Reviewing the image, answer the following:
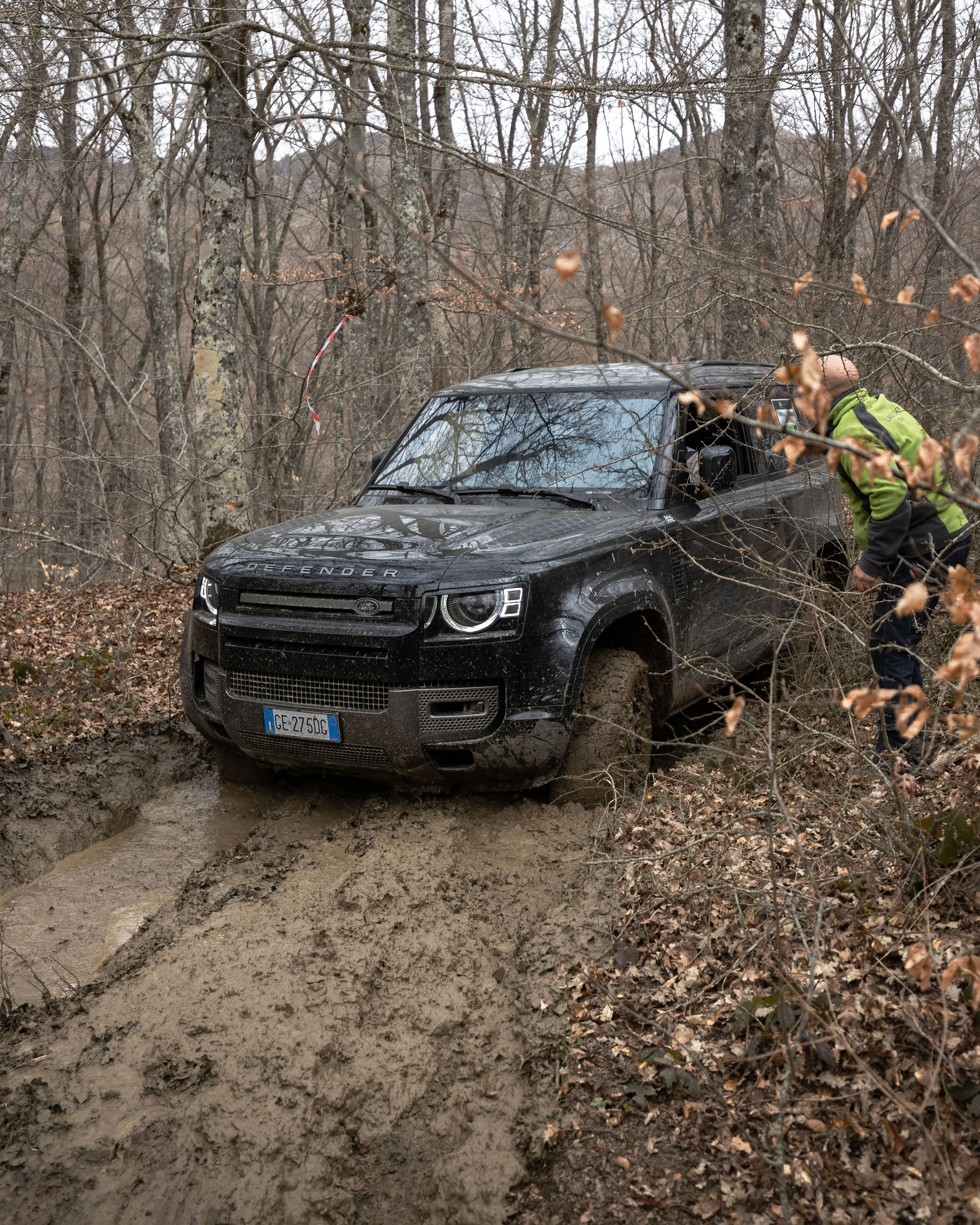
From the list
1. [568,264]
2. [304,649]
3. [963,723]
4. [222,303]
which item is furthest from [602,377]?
[222,303]

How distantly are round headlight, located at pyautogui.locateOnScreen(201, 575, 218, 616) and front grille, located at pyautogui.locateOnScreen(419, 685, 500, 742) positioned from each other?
3.73ft

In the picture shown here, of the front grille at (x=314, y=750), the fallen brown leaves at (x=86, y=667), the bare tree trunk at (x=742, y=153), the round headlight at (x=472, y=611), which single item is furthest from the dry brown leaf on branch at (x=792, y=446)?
Result: the bare tree trunk at (x=742, y=153)

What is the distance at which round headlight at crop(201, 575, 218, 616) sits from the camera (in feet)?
15.3

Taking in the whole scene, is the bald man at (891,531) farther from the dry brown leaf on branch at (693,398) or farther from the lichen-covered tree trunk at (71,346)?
the lichen-covered tree trunk at (71,346)

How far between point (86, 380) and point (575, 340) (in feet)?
82.4

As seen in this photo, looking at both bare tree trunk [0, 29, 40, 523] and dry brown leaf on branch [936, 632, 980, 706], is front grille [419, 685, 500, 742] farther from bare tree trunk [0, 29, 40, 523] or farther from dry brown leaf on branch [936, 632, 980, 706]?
bare tree trunk [0, 29, 40, 523]

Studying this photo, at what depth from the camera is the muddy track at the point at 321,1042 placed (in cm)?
256

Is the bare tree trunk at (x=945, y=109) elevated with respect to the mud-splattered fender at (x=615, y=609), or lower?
elevated

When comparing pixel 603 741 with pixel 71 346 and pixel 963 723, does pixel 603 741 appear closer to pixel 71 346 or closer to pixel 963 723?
pixel 963 723

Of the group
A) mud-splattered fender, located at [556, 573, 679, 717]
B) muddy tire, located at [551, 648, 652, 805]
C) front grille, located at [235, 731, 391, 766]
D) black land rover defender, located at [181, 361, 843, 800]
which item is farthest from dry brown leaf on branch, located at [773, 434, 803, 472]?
front grille, located at [235, 731, 391, 766]

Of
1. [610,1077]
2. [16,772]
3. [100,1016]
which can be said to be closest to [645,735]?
[610,1077]

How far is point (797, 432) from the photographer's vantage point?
216 centimetres

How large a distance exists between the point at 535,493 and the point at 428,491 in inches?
24.5

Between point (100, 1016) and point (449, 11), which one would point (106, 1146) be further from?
point (449, 11)
